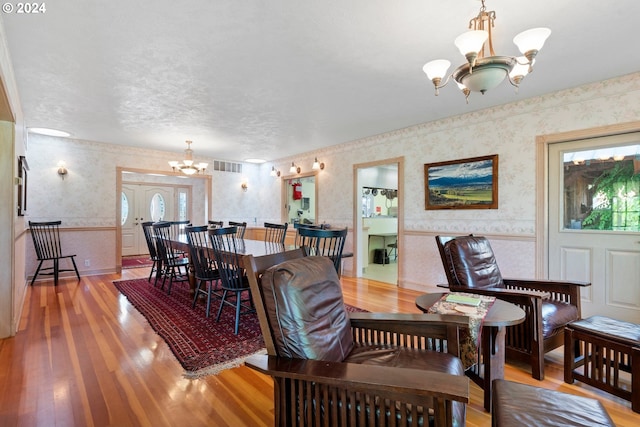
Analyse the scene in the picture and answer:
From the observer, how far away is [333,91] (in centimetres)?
340

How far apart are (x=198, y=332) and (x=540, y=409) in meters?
2.69

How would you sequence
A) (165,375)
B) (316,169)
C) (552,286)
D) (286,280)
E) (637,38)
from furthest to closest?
(316,169) → (552,286) → (637,38) → (165,375) → (286,280)

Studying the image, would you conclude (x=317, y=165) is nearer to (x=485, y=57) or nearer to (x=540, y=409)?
(x=485, y=57)

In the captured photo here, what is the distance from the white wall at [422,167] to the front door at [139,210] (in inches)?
95.1

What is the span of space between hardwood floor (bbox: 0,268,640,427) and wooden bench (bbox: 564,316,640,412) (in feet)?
0.24

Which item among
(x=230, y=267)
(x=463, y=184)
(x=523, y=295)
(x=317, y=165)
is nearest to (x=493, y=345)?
(x=523, y=295)

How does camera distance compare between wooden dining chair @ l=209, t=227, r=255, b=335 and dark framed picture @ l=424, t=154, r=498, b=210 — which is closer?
wooden dining chair @ l=209, t=227, r=255, b=335

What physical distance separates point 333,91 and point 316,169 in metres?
3.04

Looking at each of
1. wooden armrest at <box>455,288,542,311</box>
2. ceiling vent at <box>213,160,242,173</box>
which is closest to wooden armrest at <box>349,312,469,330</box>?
wooden armrest at <box>455,288,542,311</box>

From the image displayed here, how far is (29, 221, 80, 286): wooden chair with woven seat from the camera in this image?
16.1 ft

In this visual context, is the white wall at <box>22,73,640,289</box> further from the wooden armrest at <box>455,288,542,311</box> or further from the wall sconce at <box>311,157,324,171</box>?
the wooden armrest at <box>455,288,542,311</box>

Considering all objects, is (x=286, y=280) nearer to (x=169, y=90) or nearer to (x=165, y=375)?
(x=165, y=375)

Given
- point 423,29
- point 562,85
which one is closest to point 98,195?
point 423,29

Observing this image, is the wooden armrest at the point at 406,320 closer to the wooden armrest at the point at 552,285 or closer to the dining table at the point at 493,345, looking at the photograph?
the dining table at the point at 493,345
